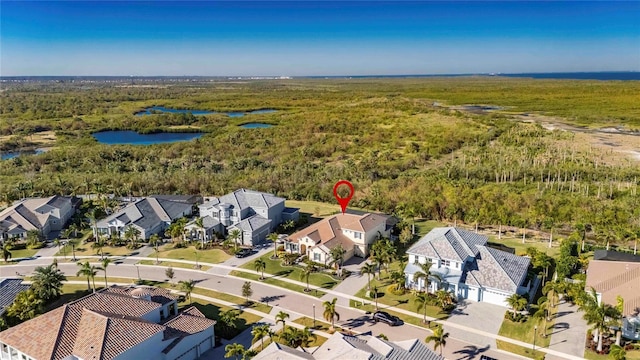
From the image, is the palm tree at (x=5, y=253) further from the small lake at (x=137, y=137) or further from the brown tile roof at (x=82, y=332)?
the small lake at (x=137, y=137)

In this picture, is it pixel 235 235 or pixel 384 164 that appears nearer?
pixel 235 235

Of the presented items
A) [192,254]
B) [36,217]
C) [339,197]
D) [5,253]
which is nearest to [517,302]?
[192,254]

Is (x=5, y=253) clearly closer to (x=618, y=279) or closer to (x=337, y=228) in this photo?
(x=337, y=228)

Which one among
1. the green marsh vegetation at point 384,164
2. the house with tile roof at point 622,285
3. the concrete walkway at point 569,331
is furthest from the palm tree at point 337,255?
the house with tile roof at point 622,285

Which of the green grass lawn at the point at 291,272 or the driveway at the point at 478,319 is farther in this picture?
the green grass lawn at the point at 291,272

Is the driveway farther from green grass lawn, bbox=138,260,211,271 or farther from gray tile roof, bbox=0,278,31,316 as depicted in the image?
gray tile roof, bbox=0,278,31,316

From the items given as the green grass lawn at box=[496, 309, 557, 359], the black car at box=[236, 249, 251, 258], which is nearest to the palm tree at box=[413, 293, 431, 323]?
the green grass lawn at box=[496, 309, 557, 359]

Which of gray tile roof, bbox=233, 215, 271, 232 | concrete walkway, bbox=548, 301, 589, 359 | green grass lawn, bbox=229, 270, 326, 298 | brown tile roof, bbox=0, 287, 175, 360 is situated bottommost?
green grass lawn, bbox=229, 270, 326, 298
